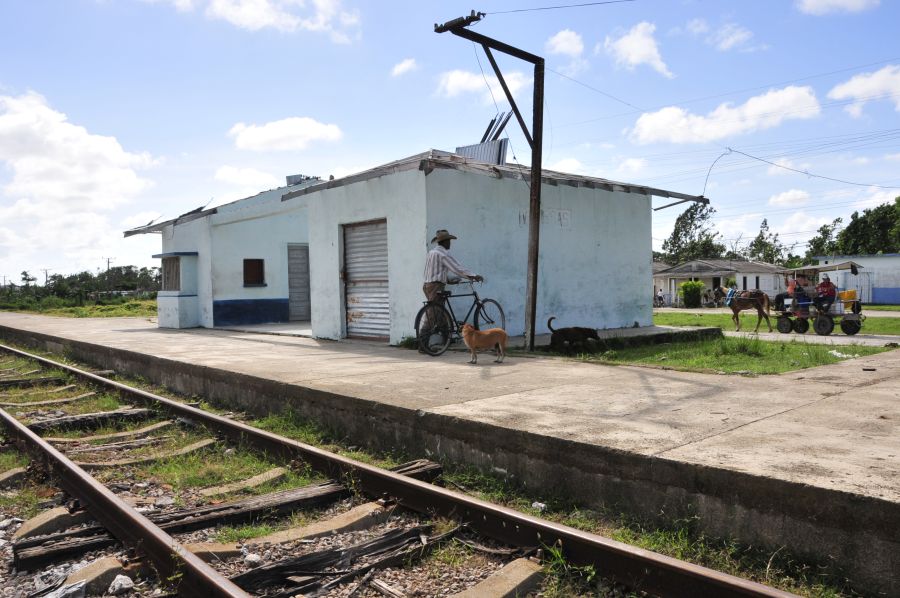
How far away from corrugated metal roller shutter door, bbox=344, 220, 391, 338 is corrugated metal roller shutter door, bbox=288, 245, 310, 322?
22.0 feet

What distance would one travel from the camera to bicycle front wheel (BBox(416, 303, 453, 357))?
952cm

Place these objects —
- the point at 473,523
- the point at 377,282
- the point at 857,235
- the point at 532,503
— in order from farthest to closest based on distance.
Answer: the point at 857,235 → the point at 377,282 → the point at 532,503 → the point at 473,523

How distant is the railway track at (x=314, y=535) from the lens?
2.97 m

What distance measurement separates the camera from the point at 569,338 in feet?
32.0

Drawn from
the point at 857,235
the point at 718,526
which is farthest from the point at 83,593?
the point at 857,235

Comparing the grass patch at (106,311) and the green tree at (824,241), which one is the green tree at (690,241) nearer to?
the green tree at (824,241)

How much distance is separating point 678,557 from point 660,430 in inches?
44.4

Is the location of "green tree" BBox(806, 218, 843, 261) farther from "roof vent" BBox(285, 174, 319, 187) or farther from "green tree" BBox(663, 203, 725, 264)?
"roof vent" BBox(285, 174, 319, 187)

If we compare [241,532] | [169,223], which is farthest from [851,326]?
[169,223]

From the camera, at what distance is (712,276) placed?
55.2m

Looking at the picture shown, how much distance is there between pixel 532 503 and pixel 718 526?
Answer: 1143 millimetres

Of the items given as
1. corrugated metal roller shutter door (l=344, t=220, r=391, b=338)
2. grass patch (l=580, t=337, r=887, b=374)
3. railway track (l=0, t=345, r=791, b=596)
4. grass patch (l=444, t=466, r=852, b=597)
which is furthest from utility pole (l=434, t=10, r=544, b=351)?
grass patch (l=444, t=466, r=852, b=597)

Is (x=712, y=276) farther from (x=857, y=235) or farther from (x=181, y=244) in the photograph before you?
(x=181, y=244)

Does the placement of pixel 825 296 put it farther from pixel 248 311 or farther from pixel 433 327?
pixel 248 311
